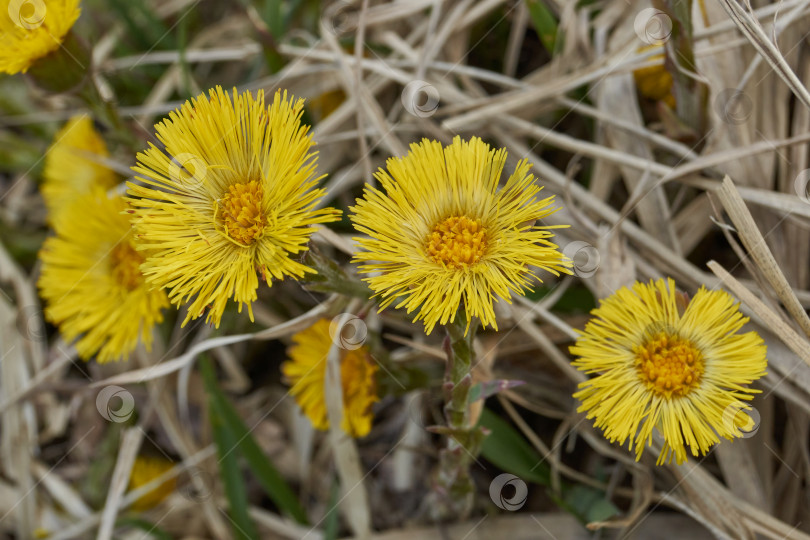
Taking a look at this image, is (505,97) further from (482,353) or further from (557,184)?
(482,353)

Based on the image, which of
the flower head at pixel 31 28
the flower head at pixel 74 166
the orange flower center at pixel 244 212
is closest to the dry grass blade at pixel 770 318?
the orange flower center at pixel 244 212

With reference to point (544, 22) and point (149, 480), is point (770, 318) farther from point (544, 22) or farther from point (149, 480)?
point (149, 480)

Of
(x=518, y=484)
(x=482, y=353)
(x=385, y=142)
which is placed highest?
(x=385, y=142)

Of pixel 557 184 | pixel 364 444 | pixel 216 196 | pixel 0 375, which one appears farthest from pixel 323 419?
pixel 0 375

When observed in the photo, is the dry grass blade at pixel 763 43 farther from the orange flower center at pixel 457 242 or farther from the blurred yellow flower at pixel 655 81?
the orange flower center at pixel 457 242

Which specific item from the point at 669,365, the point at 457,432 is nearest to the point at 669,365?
the point at 669,365

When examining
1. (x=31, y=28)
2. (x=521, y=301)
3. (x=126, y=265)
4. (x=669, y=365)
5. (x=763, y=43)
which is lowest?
(x=669, y=365)
